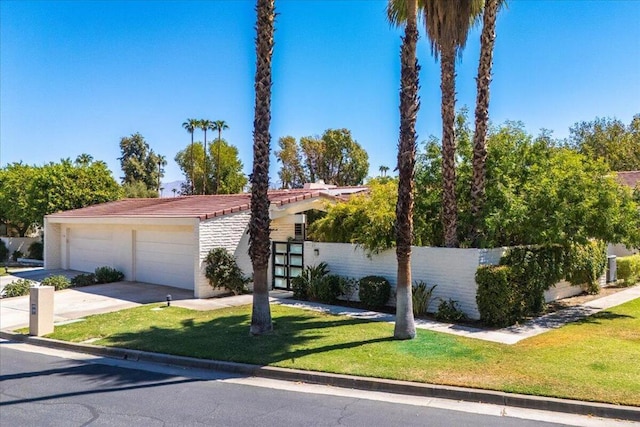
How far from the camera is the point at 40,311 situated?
495 inches

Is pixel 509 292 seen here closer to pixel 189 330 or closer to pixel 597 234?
pixel 597 234

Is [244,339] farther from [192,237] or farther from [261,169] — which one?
Answer: [192,237]

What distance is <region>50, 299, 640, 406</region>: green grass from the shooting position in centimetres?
817

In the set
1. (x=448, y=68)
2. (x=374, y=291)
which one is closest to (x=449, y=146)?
(x=448, y=68)

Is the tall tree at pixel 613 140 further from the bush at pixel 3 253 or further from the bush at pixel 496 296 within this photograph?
the bush at pixel 3 253

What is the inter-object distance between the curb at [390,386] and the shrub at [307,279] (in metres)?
7.07

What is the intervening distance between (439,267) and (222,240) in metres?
8.05

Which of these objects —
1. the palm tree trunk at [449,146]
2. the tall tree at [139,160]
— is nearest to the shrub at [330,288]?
the palm tree trunk at [449,146]

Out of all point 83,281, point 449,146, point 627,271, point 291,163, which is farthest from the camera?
point 291,163

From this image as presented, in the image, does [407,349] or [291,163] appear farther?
[291,163]

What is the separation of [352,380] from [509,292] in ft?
20.1

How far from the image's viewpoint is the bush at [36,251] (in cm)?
3428

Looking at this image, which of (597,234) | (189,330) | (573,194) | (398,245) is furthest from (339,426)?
(597,234)

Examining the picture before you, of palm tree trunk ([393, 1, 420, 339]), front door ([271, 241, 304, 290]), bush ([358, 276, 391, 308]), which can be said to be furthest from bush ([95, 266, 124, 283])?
palm tree trunk ([393, 1, 420, 339])
